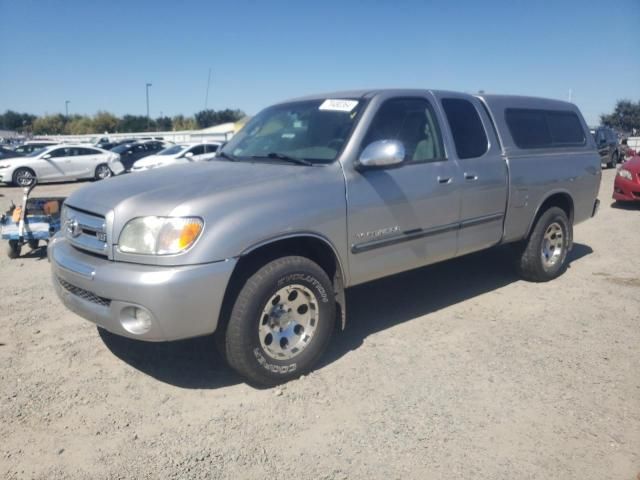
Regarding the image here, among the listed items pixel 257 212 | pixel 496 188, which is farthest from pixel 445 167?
pixel 257 212

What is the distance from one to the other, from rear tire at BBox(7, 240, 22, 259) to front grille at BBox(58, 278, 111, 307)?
13.2 ft

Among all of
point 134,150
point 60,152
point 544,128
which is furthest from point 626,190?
point 134,150

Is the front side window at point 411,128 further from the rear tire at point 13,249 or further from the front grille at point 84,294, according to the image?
the rear tire at point 13,249

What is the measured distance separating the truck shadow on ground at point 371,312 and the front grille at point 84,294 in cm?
73

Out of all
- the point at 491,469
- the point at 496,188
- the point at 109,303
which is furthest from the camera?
the point at 496,188

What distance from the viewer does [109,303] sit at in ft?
10.4

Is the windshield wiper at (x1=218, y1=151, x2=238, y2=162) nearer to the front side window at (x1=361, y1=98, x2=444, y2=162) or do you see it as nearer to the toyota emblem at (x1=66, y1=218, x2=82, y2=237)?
the front side window at (x1=361, y1=98, x2=444, y2=162)

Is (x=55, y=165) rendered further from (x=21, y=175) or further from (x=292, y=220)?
(x=292, y=220)

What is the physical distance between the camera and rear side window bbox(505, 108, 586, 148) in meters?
5.25

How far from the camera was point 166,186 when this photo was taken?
3.46 m

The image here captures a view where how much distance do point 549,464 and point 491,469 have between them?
311 mm

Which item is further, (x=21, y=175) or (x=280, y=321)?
(x=21, y=175)

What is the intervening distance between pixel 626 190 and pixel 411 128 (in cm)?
855

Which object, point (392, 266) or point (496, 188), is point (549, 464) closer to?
point (392, 266)
